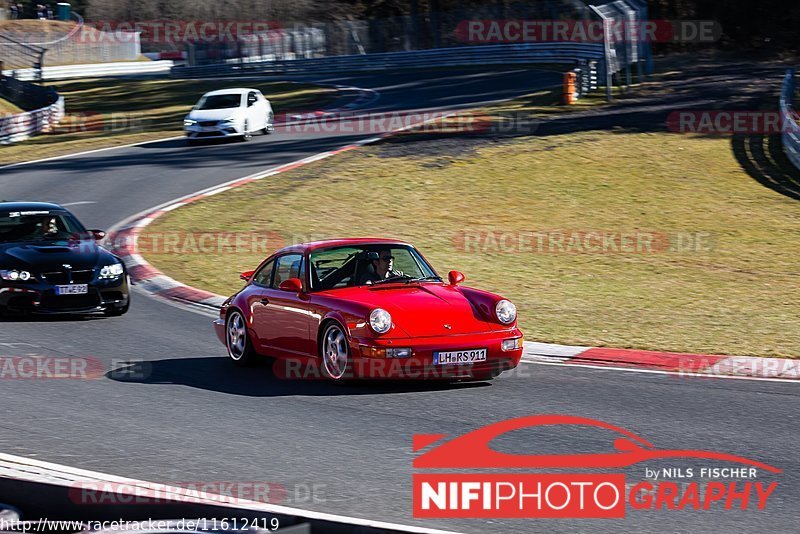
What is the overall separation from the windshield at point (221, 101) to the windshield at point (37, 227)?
18249mm

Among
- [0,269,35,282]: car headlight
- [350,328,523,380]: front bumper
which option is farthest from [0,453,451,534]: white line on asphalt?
[0,269,35,282]: car headlight

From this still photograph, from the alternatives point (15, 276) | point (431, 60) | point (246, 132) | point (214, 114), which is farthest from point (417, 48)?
point (15, 276)

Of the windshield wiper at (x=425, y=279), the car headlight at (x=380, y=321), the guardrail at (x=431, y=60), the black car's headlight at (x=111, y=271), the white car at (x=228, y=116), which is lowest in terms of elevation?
the black car's headlight at (x=111, y=271)

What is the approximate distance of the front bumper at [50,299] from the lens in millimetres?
13328

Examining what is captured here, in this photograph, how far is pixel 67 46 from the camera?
82875 millimetres

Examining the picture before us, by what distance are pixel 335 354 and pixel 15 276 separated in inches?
209

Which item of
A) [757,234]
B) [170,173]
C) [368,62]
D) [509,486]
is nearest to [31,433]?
[509,486]

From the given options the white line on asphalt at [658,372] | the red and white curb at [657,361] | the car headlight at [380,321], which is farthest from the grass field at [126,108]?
the car headlight at [380,321]

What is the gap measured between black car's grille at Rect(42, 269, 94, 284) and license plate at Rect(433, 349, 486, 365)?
228 inches

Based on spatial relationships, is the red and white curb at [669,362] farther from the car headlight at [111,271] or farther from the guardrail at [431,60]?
the guardrail at [431,60]

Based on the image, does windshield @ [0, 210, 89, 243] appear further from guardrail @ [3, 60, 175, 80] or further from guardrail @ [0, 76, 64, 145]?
guardrail @ [3, 60, 175, 80]

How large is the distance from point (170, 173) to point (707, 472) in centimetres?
2192

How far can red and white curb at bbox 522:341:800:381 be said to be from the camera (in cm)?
1059

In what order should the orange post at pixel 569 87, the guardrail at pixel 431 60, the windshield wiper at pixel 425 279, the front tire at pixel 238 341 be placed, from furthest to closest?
the guardrail at pixel 431 60
the orange post at pixel 569 87
the front tire at pixel 238 341
the windshield wiper at pixel 425 279
